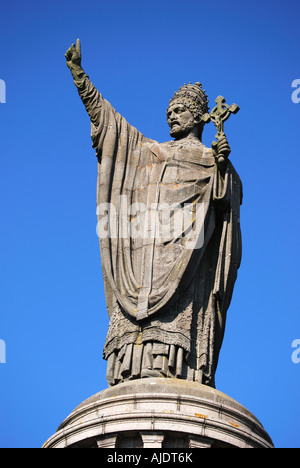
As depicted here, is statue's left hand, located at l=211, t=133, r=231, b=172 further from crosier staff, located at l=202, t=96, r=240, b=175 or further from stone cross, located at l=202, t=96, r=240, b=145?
stone cross, located at l=202, t=96, r=240, b=145

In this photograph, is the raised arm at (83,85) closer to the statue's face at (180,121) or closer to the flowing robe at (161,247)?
the flowing robe at (161,247)

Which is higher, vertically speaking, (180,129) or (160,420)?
(180,129)

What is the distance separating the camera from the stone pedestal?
49.6 ft

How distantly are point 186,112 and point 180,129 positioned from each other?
389 millimetres

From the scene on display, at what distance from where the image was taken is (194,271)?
18.0 meters

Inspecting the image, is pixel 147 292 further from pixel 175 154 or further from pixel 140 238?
pixel 175 154

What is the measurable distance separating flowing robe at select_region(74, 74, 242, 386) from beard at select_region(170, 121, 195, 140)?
0.28 meters

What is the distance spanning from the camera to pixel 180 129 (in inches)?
784

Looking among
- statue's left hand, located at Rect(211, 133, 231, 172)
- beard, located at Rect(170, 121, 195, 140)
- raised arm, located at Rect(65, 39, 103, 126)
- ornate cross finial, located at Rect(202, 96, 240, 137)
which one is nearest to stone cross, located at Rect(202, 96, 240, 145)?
ornate cross finial, located at Rect(202, 96, 240, 137)

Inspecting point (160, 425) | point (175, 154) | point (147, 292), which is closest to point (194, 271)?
point (147, 292)

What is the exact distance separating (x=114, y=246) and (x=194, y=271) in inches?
63.3

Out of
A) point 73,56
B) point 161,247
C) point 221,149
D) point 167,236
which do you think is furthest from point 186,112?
point 161,247

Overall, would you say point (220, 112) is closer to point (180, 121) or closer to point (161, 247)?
point (180, 121)
